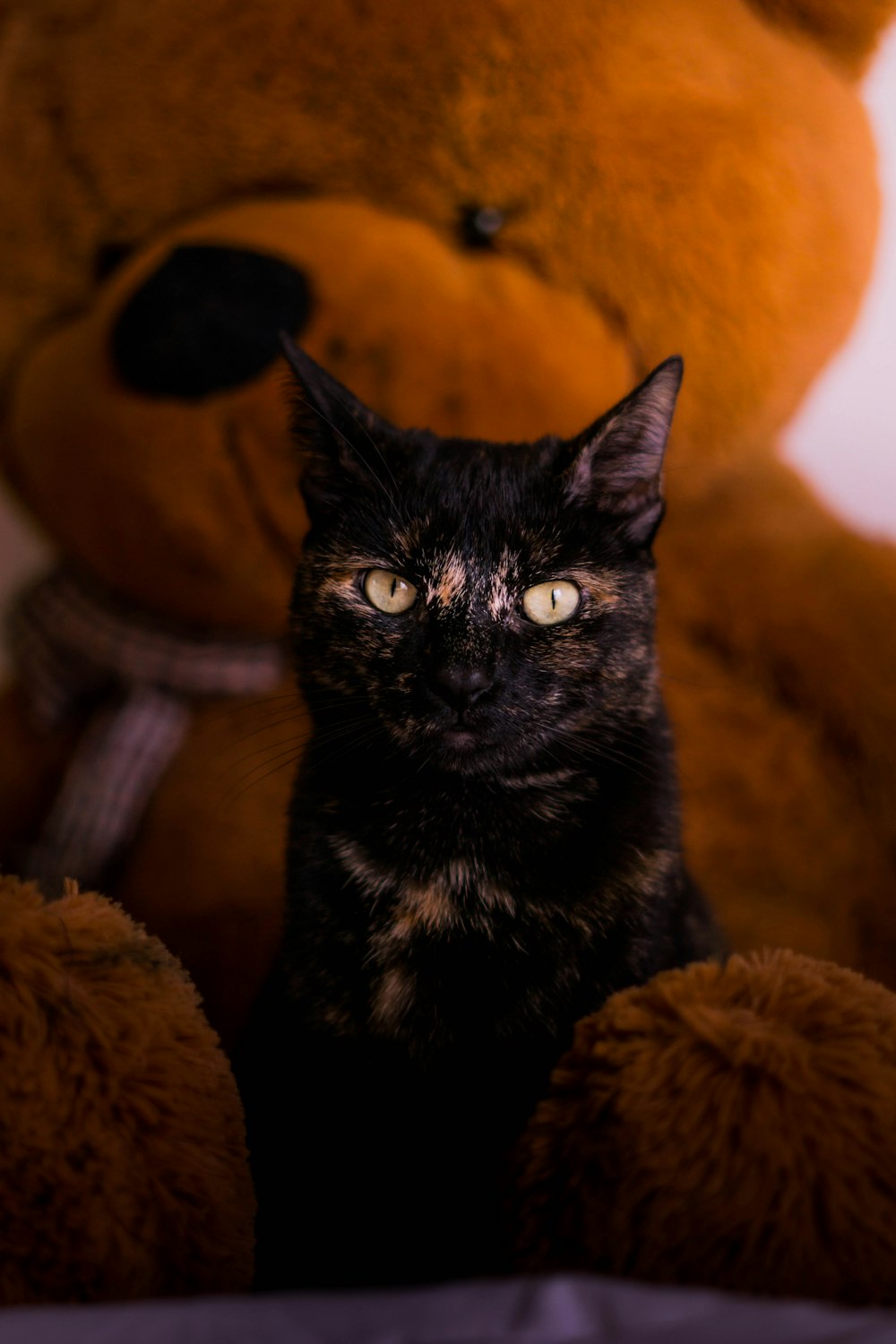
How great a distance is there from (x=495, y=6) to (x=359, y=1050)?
963mm

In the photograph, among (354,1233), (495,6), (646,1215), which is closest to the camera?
(646,1215)

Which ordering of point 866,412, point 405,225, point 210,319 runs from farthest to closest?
point 866,412 < point 405,225 < point 210,319

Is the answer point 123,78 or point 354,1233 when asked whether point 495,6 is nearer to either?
point 123,78

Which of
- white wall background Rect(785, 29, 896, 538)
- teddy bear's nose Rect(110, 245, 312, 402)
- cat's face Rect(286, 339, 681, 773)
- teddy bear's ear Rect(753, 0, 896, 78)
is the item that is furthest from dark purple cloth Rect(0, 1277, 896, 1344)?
teddy bear's ear Rect(753, 0, 896, 78)

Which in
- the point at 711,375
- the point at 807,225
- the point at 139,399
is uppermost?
the point at 807,225

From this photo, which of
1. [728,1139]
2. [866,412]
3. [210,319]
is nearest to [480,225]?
[210,319]

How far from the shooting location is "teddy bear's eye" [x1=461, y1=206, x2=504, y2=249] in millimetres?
950

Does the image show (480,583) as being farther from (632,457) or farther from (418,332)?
(418,332)

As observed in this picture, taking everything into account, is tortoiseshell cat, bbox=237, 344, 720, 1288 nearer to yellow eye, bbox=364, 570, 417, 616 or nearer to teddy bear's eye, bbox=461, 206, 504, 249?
yellow eye, bbox=364, 570, 417, 616

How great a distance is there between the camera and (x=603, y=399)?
948 mm

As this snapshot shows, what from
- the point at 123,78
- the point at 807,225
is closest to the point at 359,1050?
the point at 807,225

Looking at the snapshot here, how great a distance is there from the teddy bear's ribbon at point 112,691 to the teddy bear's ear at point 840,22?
871 mm

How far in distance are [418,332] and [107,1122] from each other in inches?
28.9

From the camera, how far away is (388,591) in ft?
2.19
